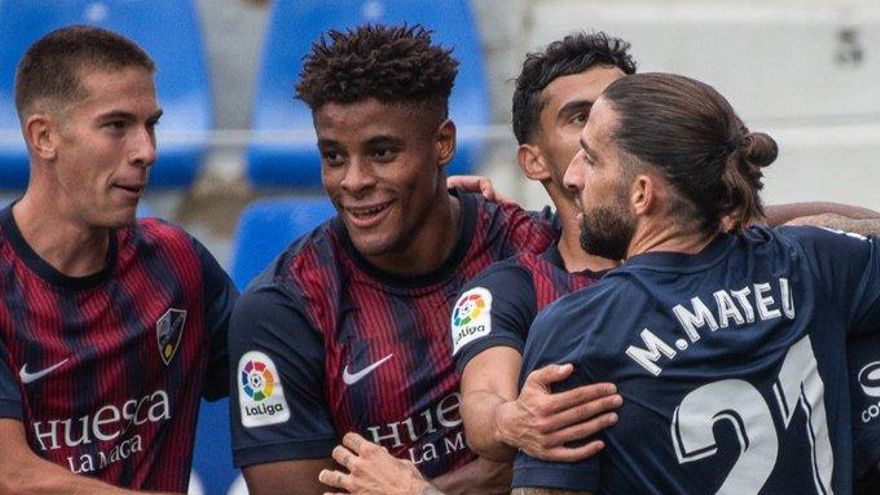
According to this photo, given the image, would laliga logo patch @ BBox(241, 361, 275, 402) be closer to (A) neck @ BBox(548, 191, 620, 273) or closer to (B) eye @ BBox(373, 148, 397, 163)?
(B) eye @ BBox(373, 148, 397, 163)

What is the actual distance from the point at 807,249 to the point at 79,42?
1.91 metres

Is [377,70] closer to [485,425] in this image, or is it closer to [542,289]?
[542,289]

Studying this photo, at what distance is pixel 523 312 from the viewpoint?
3705 mm

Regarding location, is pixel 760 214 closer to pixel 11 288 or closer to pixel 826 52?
pixel 11 288

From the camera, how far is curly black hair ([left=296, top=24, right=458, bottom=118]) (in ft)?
13.0

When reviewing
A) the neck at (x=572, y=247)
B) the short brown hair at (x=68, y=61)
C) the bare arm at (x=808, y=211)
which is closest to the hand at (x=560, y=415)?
the neck at (x=572, y=247)

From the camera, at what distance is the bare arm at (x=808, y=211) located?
13.8 feet

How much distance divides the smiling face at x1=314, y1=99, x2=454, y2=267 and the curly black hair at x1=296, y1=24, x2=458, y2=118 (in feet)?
0.08

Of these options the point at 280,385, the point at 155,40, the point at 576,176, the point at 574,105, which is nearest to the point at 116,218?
the point at 280,385

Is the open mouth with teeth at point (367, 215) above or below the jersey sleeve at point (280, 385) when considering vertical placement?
above

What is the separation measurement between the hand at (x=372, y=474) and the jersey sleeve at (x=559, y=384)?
33cm

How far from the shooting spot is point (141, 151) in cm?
421

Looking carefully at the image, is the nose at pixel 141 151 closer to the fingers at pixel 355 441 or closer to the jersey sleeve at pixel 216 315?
the jersey sleeve at pixel 216 315

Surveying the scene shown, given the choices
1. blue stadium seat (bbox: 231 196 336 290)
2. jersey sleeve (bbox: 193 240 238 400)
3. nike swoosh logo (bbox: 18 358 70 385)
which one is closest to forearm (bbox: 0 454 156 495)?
nike swoosh logo (bbox: 18 358 70 385)
